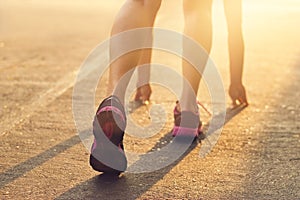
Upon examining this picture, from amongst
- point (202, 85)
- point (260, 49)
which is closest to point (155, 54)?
point (260, 49)

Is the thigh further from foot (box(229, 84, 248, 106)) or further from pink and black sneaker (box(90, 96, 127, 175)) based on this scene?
pink and black sneaker (box(90, 96, 127, 175))

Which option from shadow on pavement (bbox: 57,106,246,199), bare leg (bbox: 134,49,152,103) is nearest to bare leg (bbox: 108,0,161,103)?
shadow on pavement (bbox: 57,106,246,199)

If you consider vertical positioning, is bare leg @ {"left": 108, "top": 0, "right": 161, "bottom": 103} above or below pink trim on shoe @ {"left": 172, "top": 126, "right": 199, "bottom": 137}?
above

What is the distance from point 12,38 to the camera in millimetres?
8000

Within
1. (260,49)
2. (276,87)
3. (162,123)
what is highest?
(162,123)

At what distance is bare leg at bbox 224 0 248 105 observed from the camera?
14.7 feet

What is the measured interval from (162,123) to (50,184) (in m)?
1.28

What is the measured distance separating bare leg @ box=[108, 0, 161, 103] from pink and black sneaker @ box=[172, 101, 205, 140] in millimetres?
543

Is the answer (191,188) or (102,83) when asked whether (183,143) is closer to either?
(191,188)

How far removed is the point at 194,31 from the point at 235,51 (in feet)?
2.71

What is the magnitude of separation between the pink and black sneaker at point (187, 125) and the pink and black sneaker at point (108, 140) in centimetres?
74

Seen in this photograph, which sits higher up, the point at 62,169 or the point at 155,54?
the point at 62,169

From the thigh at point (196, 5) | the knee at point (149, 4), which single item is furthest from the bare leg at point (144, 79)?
the knee at point (149, 4)

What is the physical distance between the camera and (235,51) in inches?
181
